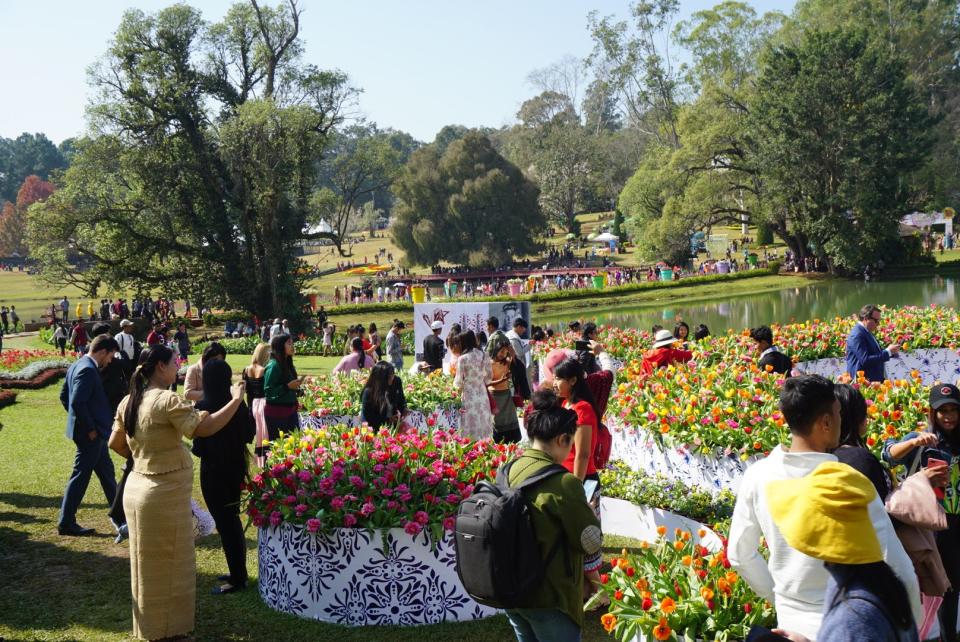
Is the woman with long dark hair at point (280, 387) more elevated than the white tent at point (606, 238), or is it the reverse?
the white tent at point (606, 238)

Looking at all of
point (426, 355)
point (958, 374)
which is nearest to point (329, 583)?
point (426, 355)

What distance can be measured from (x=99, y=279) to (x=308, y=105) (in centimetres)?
994

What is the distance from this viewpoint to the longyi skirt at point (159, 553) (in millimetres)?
5043

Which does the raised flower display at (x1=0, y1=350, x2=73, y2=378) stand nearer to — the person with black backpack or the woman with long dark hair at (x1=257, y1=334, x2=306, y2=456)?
the woman with long dark hair at (x1=257, y1=334, x2=306, y2=456)

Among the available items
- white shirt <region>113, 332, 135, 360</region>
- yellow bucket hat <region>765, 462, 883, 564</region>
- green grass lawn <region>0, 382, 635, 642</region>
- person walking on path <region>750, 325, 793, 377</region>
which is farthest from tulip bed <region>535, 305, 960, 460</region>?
white shirt <region>113, 332, 135, 360</region>

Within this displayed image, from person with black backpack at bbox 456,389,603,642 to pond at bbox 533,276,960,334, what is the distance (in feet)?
88.2

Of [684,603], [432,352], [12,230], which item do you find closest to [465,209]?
[432,352]

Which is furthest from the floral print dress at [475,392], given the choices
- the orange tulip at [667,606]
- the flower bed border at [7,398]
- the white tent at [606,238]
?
the white tent at [606,238]

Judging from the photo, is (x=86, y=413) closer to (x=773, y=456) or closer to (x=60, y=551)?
(x=60, y=551)

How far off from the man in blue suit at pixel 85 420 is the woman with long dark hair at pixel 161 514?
89.1 inches

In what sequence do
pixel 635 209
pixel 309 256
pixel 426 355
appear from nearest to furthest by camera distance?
1. pixel 426 355
2. pixel 635 209
3. pixel 309 256

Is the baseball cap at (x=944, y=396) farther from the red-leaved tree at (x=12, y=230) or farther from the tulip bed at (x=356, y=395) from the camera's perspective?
the red-leaved tree at (x=12, y=230)

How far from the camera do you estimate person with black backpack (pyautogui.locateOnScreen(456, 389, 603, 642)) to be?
3.32 meters

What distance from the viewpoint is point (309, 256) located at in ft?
281
